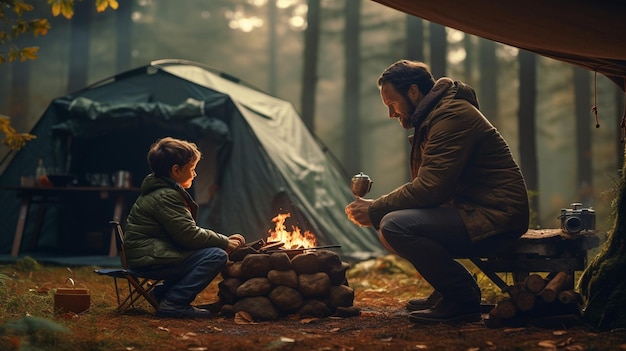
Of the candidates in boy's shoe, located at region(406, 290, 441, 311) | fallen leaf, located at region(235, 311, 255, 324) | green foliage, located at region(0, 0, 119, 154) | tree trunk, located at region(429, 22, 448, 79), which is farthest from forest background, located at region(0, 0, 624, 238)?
fallen leaf, located at region(235, 311, 255, 324)

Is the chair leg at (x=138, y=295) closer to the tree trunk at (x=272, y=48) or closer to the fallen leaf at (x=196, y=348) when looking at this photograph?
the fallen leaf at (x=196, y=348)

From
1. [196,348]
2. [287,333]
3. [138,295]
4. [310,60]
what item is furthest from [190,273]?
[310,60]

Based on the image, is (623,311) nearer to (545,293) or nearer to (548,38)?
(545,293)

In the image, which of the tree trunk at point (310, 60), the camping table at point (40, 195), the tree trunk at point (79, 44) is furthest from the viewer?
the tree trunk at point (310, 60)

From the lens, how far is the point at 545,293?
4.09m

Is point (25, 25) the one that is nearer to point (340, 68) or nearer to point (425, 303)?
point (425, 303)

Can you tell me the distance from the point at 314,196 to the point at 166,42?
2074 cm

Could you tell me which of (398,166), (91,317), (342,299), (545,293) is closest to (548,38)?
(545,293)

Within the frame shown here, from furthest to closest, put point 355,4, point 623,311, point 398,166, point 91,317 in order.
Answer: point 398,166, point 355,4, point 91,317, point 623,311

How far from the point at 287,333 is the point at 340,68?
30.5 m

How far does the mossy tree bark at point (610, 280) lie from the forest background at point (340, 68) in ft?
30.8

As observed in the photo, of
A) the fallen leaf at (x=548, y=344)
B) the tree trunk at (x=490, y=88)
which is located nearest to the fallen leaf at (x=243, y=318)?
the fallen leaf at (x=548, y=344)

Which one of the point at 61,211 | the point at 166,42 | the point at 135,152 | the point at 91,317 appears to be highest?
the point at 166,42

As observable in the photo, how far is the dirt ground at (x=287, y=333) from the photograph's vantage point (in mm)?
3479
